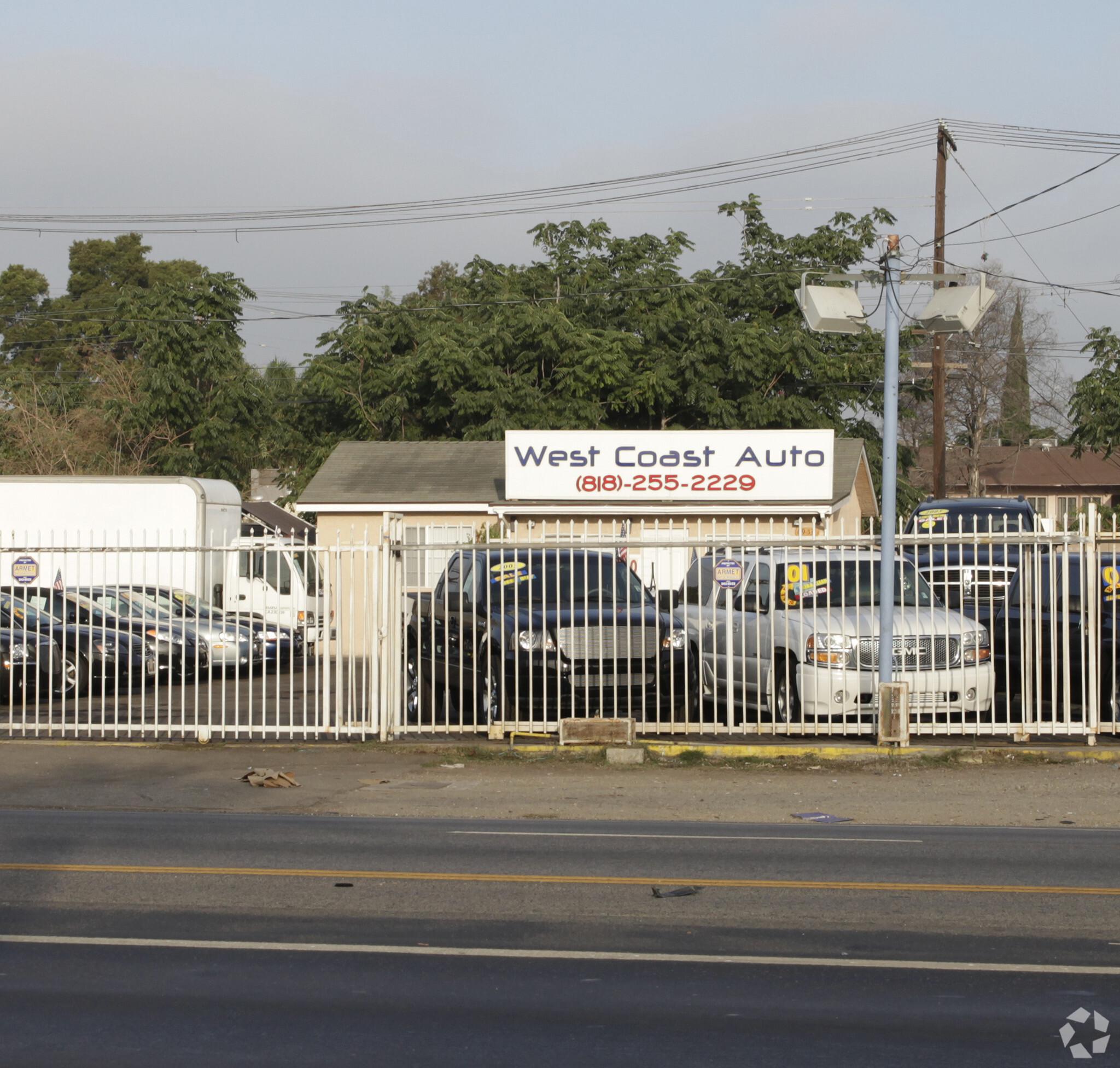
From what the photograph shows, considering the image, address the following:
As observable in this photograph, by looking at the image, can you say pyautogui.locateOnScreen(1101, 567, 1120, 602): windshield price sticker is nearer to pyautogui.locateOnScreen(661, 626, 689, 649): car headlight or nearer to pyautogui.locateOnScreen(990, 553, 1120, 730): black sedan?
pyautogui.locateOnScreen(990, 553, 1120, 730): black sedan

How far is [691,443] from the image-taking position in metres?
24.9

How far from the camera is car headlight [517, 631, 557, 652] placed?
13.7 metres

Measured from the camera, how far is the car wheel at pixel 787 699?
13.6 meters

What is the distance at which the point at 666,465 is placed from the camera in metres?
24.9

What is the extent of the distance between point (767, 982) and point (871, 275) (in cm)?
922

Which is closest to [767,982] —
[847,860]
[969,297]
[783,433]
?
[847,860]

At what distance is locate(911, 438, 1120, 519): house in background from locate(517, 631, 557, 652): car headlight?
48792mm

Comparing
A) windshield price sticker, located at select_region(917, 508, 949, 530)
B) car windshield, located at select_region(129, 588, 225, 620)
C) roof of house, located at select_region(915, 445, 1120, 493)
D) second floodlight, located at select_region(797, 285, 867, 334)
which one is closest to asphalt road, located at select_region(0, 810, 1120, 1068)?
second floodlight, located at select_region(797, 285, 867, 334)

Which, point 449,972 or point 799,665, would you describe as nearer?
point 449,972

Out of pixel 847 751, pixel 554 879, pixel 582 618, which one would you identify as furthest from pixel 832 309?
pixel 554 879

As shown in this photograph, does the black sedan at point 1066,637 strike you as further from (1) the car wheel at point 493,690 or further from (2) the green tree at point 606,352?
(2) the green tree at point 606,352

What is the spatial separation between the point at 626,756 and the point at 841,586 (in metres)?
2.86

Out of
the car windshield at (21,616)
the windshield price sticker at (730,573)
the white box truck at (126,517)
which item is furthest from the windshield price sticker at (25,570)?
the white box truck at (126,517)

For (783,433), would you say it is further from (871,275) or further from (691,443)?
(871,275)
